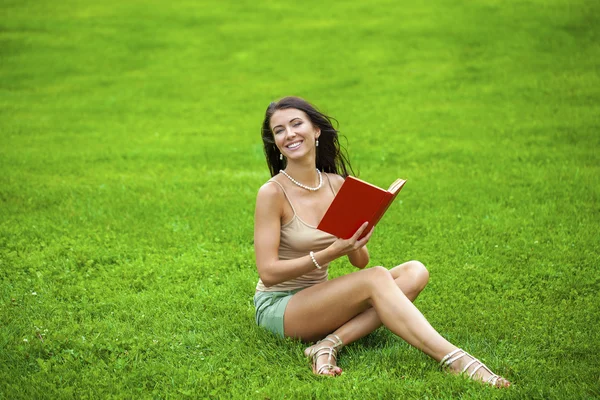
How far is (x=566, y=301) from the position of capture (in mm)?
5566

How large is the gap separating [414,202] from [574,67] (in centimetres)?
781

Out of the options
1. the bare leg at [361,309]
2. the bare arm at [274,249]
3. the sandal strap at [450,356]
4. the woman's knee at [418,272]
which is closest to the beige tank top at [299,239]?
the bare arm at [274,249]

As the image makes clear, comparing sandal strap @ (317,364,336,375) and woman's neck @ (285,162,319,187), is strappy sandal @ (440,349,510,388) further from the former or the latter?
woman's neck @ (285,162,319,187)

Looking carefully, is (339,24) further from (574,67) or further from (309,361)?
(309,361)

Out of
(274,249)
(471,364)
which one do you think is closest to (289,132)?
(274,249)

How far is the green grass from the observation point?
4.57 metres

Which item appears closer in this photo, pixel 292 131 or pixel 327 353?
pixel 327 353

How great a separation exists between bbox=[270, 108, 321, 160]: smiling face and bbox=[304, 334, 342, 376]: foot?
123 cm

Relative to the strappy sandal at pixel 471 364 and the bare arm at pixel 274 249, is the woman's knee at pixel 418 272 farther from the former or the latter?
the strappy sandal at pixel 471 364

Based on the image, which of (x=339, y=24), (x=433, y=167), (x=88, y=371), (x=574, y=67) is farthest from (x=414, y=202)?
(x=339, y=24)

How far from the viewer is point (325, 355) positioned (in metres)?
4.49

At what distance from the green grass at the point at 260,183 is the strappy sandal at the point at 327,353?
77 millimetres

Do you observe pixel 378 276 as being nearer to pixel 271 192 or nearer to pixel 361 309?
pixel 361 309

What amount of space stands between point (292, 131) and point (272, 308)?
1.19 metres
